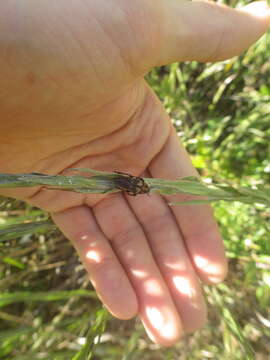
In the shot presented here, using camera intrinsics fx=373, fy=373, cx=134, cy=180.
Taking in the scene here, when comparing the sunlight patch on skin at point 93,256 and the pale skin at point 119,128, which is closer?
the pale skin at point 119,128

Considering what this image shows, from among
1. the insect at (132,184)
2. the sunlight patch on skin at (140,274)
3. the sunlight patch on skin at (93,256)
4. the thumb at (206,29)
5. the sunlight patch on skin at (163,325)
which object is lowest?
the sunlight patch on skin at (163,325)

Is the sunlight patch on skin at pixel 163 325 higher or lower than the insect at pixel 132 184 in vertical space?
lower

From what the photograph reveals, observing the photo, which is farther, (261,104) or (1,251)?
(261,104)

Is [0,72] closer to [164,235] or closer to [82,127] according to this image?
[82,127]

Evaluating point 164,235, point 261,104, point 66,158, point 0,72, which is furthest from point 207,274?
point 0,72

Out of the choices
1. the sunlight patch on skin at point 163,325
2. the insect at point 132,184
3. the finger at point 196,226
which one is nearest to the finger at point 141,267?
the sunlight patch on skin at point 163,325

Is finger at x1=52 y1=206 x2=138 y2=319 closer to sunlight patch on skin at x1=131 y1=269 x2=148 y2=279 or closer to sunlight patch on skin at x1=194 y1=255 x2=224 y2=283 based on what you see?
sunlight patch on skin at x1=131 y1=269 x2=148 y2=279

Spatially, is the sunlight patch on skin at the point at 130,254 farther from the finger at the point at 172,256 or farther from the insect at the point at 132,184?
the insect at the point at 132,184
